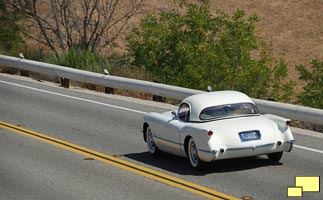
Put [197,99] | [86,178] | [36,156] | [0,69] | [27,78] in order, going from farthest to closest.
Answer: [0,69] → [27,78] → [36,156] → [197,99] → [86,178]

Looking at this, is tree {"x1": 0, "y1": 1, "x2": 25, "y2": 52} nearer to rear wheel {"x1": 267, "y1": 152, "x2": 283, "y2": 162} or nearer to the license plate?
rear wheel {"x1": 267, "y1": 152, "x2": 283, "y2": 162}

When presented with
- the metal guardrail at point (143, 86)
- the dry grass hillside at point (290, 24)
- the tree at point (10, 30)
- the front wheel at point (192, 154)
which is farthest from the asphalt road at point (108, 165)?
the dry grass hillside at point (290, 24)

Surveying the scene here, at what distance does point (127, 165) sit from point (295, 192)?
364 cm

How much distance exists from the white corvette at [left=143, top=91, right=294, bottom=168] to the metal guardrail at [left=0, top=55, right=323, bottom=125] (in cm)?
303

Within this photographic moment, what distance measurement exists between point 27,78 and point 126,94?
5.10 meters

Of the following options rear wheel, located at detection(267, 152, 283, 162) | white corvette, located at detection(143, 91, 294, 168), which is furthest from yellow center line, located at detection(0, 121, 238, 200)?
rear wheel, located at detection(267, 152, 283, 162)

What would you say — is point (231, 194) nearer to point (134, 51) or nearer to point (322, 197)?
point (322, 197)

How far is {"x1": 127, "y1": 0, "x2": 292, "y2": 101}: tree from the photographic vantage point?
86.7 ft

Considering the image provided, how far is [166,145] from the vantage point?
49.5 feet

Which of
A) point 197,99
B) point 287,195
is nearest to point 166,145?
point 197,99

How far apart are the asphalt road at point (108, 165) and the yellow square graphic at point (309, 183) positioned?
0.51 feet

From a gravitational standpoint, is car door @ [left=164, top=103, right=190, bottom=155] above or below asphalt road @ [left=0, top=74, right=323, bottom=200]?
above

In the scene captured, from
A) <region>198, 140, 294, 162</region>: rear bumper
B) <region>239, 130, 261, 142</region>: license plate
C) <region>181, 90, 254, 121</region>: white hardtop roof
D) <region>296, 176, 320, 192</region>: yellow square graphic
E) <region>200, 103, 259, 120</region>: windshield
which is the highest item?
<region>181, 90, 254, 121</region>: white hardtop roof

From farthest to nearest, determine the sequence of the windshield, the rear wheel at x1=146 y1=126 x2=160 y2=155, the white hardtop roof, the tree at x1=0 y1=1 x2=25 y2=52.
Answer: the tree at x1=0 y1=1 x2=25 y2=52 < the rear wheel at x1=146 y1=126 x2=160 y2=155 < the white hardtop roof < the windshield
